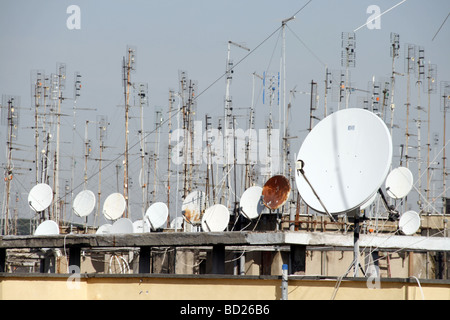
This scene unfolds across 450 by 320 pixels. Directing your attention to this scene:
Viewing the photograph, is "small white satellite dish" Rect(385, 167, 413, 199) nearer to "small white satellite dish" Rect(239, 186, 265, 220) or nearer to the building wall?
"small white satellite dish" Rect(239, 186, 265, 220)

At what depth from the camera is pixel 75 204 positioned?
34.4 meters

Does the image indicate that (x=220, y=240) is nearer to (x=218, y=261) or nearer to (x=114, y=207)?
(x=218, y=261)

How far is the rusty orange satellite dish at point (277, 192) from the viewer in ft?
72.4

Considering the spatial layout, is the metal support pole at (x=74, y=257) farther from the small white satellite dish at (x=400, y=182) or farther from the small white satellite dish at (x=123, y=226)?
the small white satellite dish at (x=400, y=182)

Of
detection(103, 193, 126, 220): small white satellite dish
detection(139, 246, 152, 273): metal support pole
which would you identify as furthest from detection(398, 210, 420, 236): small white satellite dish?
detection(139, 246, 152, 273): metal support pole

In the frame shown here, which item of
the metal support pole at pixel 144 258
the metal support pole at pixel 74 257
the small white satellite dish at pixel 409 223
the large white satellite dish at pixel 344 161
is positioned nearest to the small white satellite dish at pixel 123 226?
the metal support pole at pixel 74 257

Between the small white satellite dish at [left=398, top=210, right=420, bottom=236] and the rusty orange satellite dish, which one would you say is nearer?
the rusty orange satellite dish

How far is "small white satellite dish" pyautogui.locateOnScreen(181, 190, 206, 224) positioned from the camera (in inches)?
1342

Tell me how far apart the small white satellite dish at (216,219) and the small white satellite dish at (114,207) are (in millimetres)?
8014

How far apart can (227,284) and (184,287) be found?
97cm

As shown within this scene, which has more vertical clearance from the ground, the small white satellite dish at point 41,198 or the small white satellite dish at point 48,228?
the small white satellite dish at point 41,198

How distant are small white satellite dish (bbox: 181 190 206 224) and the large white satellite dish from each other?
18.3 m

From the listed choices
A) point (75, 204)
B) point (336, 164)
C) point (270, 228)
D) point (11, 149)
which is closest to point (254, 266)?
point (270, 228)

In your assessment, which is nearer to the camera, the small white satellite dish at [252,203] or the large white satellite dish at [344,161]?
the large white satellite dish at [344,161]
